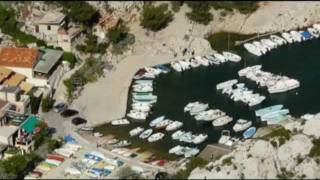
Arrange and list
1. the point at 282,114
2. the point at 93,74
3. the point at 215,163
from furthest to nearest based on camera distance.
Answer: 1. the point at 93,74
2. the point at 282,114
3. the point at 215,163

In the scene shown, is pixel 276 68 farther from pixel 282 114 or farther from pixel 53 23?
pixel 53 23

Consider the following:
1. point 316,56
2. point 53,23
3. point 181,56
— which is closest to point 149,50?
point 181,56

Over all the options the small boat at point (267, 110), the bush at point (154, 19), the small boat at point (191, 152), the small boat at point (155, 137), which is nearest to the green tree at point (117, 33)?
the bush at point (154, 19)

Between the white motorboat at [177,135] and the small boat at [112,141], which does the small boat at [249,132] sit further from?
the small boat at [112,141]

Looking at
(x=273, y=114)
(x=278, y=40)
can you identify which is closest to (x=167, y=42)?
(x=278, y=40)

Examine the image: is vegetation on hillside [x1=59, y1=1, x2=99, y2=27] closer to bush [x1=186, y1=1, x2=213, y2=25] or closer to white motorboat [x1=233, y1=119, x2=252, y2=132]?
bush [x1=186, y1=1, x2=213, y2=25]

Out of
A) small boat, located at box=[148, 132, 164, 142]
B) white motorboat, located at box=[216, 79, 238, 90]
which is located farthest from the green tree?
small boat, located at box=[148, 132, 164, 142]
